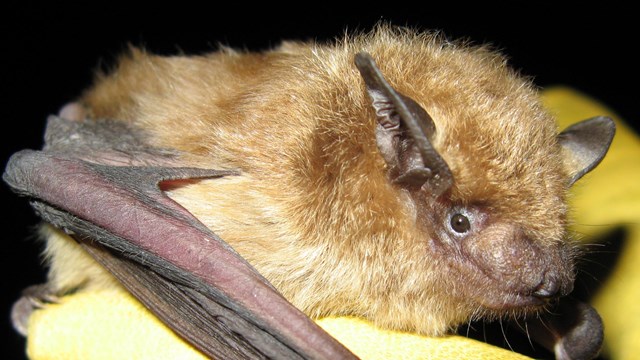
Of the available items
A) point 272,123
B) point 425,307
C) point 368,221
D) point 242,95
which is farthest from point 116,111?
point 425,307

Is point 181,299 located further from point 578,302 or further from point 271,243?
point 578,302

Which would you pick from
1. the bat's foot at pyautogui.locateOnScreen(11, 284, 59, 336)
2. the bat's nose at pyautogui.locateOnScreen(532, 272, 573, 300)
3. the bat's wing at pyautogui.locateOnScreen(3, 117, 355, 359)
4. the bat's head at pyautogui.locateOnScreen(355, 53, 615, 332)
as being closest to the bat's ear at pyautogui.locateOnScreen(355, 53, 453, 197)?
the bat's head at pyautogui.locateOnScreen(355, 53, 615, 332)

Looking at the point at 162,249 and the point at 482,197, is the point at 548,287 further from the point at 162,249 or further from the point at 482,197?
the point at 162,249

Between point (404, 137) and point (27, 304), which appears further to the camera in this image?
point (27, 304)

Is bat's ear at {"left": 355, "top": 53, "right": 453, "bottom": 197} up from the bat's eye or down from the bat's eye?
up

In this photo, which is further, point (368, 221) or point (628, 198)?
point (628, 198)

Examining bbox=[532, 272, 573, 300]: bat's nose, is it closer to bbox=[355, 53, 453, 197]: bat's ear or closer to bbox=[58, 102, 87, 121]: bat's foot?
bbox=[355, 53, 453, 197]: bat's ear

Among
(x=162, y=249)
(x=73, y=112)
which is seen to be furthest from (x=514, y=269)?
(x=73, y=112)
